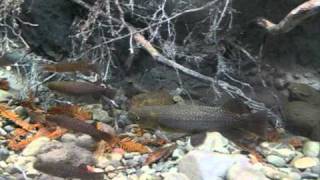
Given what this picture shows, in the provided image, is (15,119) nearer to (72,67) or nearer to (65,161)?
(72,67)

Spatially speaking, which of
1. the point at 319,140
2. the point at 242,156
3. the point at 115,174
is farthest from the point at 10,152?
the point at 319,140

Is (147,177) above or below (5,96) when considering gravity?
below

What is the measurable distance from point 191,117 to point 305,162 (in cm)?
106

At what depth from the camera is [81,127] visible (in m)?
4.70

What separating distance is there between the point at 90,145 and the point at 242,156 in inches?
53.3

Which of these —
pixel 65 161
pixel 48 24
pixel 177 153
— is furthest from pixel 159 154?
pixel 48 24

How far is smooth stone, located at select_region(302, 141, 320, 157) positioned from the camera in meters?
4.80

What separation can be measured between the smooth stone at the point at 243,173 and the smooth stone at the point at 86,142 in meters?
1.31

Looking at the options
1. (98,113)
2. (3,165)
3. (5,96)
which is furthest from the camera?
(5,96)

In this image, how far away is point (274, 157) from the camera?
15.5 feet

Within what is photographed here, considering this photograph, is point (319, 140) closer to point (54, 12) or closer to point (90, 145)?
Result: point (90, 145)

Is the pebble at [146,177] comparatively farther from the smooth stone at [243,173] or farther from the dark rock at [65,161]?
the smooth stone at [243,173]

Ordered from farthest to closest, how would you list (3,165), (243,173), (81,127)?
(81,127) < (3,165) < (243,173)

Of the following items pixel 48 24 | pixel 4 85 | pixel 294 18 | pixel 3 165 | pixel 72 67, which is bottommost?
pixel 3 165
